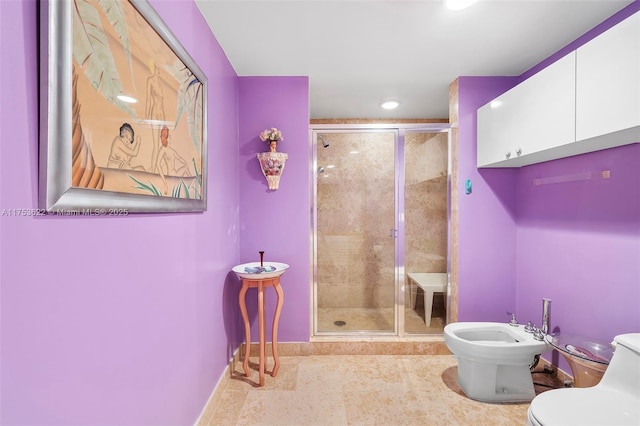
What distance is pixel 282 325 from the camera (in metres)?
2.71

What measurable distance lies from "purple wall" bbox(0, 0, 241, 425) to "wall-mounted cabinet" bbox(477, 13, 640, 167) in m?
2.12

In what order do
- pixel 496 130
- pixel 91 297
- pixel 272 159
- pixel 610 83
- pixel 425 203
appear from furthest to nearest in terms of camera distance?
1. pixel 425 203
2. pixel 272 159
3. pixel 496 130
4. pixel 610 83
5. pixel 91 297

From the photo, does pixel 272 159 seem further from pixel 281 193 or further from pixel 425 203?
pixel 425 203

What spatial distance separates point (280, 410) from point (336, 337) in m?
0.98

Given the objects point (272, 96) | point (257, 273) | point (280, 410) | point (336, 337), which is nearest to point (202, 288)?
point (257, 273)

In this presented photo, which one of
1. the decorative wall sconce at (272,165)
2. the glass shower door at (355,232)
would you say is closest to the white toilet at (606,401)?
the glass shower door at (355,232)

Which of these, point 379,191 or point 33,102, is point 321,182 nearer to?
point 379,191

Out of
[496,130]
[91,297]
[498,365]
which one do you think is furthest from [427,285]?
[91,297]

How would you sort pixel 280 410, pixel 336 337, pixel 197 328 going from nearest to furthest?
1. pixel 197 328
2. pixel 280 410
3. pixel 336 337

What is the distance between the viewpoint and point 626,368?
4.59ft

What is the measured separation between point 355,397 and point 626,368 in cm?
149

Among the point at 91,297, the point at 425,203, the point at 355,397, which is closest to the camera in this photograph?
the point at 91,297

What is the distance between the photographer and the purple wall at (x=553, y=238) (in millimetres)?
1741

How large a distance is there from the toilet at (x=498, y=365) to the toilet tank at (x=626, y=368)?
508 millimetres
